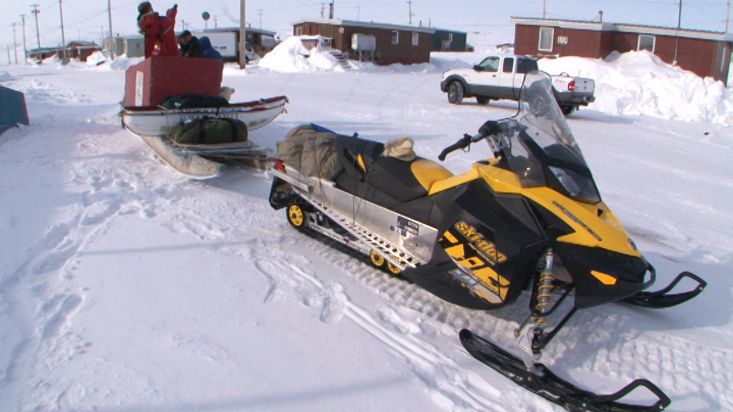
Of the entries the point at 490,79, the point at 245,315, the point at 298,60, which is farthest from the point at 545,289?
the point at 298,60

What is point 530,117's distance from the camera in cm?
348

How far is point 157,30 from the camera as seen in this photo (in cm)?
747

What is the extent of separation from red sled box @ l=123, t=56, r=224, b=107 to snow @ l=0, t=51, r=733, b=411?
97cm

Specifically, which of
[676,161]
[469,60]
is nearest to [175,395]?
[676,161]

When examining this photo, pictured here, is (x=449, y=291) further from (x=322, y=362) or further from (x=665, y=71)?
(x=665, y=71)

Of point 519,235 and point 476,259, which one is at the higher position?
point 519,235

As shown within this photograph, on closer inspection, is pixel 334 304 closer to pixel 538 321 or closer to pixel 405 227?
pixel 405 227

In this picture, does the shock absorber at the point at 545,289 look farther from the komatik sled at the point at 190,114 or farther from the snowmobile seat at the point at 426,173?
the komatik sled at the point at 190,114

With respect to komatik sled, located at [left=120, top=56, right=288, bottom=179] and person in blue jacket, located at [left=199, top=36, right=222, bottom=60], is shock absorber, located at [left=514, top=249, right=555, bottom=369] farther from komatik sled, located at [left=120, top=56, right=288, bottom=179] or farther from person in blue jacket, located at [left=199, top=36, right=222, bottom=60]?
person in blue jacket, located at [left=199, top=36, right=222, bottom=60]

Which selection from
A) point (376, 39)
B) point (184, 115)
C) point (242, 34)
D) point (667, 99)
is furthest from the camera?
point (376, 39)

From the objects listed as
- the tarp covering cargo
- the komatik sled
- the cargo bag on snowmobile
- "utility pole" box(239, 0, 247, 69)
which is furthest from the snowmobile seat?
"utility pole" box(239, 0, 247, 69)

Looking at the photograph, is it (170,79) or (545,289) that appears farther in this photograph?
(170,79)

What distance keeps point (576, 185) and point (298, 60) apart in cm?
2707

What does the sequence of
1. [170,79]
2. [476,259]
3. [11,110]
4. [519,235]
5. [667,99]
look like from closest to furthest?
[519,235] → [476,259] → [170,79] → [11,110] → [667,99]
